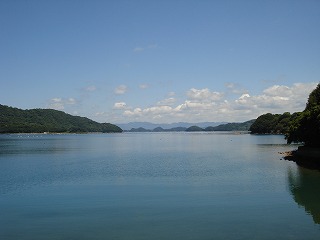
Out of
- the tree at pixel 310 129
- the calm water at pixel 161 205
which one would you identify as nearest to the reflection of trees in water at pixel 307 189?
the calm water at pixel 161 205

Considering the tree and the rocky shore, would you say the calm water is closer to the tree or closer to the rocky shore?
the rocky shore

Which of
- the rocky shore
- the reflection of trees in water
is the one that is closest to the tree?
the rocky shore

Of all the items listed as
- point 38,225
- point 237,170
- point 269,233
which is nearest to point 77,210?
point 38,225

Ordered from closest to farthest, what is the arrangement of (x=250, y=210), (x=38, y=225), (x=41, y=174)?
1. (x=38, y=225)
2. (x=250, y=210)
3. (x=41, y=174)

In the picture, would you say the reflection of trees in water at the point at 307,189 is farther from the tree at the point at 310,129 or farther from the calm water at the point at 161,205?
the tree at the point at 310,129

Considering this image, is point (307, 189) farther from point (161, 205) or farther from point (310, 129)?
point (310, 129)

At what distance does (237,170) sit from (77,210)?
36.0m

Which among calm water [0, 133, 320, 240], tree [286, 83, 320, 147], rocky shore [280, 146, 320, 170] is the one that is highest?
tree [286, 83, 320, 147]

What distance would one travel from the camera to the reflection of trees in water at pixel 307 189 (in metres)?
34.0

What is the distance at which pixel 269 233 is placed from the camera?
25688mm

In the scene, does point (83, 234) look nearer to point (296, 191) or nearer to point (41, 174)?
point (296, 191)

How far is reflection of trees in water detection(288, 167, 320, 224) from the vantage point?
112ft

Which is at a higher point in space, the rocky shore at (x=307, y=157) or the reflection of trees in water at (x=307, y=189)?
the rocky shore at (x=307, y=157)

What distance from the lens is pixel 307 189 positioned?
43562 mm
